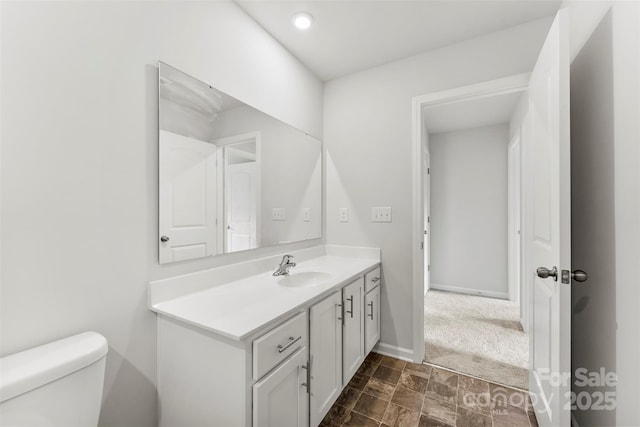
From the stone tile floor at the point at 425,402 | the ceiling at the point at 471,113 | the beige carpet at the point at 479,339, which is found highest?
the ceiling at the point at 471,113

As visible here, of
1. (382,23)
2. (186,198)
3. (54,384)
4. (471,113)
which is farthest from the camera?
(471,113)

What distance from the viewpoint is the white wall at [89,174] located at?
847 mm

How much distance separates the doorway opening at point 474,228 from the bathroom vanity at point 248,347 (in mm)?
1277

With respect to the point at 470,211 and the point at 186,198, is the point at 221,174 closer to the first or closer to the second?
the point at 186,198

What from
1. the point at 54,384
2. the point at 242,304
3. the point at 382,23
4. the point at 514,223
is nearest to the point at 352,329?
the point at 242,304

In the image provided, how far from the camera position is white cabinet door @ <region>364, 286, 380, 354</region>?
1.91m

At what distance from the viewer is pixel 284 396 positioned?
110 cm

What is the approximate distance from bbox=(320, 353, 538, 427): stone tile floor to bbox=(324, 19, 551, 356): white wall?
31 centimetres

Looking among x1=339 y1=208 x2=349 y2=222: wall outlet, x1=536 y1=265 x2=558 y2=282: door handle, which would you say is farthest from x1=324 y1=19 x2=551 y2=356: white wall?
x1=536 y1=265 x2=558 y2=282: door handle

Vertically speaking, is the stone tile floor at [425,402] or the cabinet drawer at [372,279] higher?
the cabinet drawer at [372,279]

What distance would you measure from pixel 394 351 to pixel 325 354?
1.01 m

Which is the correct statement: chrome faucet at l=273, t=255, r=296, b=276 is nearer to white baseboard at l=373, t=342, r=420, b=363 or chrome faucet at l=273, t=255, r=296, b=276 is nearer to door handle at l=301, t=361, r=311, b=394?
door handle at l=301, t=361, r=311, b=394

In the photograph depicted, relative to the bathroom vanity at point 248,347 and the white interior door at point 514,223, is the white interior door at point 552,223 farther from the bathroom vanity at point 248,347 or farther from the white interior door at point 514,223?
the white interior door at point 514,223

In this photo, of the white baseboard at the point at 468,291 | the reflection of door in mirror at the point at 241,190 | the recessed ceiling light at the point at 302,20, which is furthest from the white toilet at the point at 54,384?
the white baseboard at the point at 468,291
